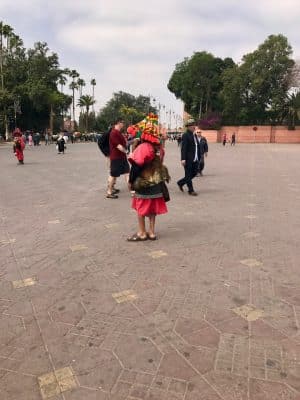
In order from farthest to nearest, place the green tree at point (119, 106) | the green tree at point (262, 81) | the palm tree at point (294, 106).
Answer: the green tree at point (119, 106)
the palm tree at point (294, 106)
the green tree at point (262, 81)

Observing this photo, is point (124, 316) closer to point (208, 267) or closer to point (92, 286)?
point (92, 286)

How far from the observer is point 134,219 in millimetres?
6539

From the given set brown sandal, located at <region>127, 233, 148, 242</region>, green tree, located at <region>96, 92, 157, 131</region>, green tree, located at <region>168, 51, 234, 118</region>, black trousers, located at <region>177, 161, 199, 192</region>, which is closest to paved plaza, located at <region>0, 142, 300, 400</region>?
brown sandal, located at <region>127, 233, 148, 242</region>

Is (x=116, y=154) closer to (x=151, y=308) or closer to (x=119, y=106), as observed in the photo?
(x=151, y=308)

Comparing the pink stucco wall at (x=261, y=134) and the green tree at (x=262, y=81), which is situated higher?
the green tree at (x=262, y=81)

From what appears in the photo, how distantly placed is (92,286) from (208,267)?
4.39ft

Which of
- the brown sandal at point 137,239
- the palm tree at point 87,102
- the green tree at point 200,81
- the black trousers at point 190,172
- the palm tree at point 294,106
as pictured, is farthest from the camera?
the palm tree at point 87,102

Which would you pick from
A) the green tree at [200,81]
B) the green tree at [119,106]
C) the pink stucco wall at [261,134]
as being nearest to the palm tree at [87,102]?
the green tree at [119,106]

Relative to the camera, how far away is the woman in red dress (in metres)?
5.07

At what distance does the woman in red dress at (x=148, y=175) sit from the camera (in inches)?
200

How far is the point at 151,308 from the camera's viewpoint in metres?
3.35

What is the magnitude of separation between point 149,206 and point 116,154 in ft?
12.8

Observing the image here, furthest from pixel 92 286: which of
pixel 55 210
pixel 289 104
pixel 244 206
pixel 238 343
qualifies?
pixel 289 104

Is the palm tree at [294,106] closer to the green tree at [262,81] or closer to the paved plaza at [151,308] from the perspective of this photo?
the green tree at [262,81]
